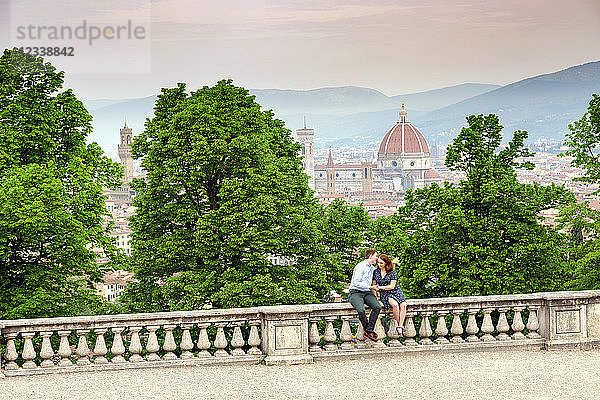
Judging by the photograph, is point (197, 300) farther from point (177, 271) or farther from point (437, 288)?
point (437, 288)

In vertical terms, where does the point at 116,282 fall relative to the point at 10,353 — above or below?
below

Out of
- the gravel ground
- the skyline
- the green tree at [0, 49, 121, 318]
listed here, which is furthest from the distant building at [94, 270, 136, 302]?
the skyline

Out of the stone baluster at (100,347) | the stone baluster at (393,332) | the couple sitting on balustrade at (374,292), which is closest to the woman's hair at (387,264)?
the couple sitting on balustrade at (374,292)

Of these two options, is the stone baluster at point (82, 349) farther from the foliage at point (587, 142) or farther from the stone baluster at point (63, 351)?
the foliage at point (587, 142)

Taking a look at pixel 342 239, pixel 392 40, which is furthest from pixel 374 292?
pixel 392 40

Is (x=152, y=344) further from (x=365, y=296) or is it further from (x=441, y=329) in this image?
(x=441, y=329)

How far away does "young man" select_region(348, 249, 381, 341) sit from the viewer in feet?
32.5

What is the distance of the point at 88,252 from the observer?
68.7 ft

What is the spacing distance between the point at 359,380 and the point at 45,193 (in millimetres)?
12660

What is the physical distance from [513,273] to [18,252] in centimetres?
1381

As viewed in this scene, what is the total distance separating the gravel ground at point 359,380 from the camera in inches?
339

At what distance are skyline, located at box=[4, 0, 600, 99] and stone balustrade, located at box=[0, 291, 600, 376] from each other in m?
148

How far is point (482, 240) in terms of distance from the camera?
23.3 meters

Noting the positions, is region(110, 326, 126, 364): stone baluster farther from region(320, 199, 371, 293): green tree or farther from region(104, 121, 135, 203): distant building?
region(104, 121, 135, 203): distant building
